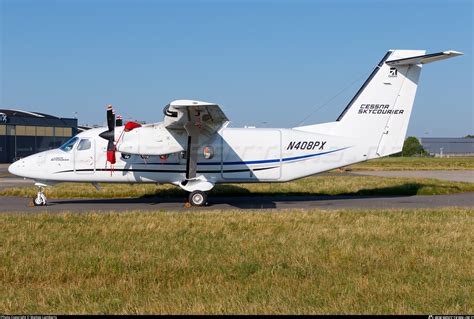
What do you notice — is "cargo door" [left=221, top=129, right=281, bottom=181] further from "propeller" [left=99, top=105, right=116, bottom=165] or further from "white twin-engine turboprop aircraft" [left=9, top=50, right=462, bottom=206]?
"propeller" [left=99, top=105, right=116, bottom=165]

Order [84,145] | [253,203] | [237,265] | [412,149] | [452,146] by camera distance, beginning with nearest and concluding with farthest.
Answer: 1. [237,265]
2. [84,145]
3. [253,203]
4. [412,149]
5. [452,146]

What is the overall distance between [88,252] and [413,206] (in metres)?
12.4

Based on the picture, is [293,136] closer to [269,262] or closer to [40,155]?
[40,155]

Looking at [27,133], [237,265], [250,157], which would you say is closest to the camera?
[237,265]

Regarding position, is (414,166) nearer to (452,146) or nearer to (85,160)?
(85,160)

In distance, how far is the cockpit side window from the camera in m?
20.1

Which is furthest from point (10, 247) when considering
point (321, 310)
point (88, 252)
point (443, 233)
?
point (443, 233)

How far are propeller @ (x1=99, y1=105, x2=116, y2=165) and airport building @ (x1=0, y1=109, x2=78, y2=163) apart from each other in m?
49.4

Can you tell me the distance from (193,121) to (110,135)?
307 cm

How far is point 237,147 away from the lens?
20.4m

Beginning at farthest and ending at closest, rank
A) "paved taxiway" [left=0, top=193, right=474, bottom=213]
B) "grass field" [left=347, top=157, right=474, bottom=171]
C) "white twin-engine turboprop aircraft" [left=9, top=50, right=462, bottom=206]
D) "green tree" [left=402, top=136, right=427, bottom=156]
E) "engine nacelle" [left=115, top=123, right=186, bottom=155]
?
"green tree" [left=402, top=136, right=427, bottom=156], "grass field" [left=347, top=157, right=474, bottom=171], "white twin-engine turboprop aircraft" [left=9, top=50, right=462, bottom=206], "paved taxiway" [left=0, top=193, right=474, bottom=213], "engine nacelle" [left=115, top=123, right=186, bottom=155]

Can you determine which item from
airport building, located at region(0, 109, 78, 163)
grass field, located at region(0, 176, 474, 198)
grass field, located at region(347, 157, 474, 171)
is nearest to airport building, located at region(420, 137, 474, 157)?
grass field, located at region(347, 157, 474, 171)

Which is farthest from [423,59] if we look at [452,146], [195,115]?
[452,146]

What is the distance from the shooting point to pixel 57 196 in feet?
76.2
